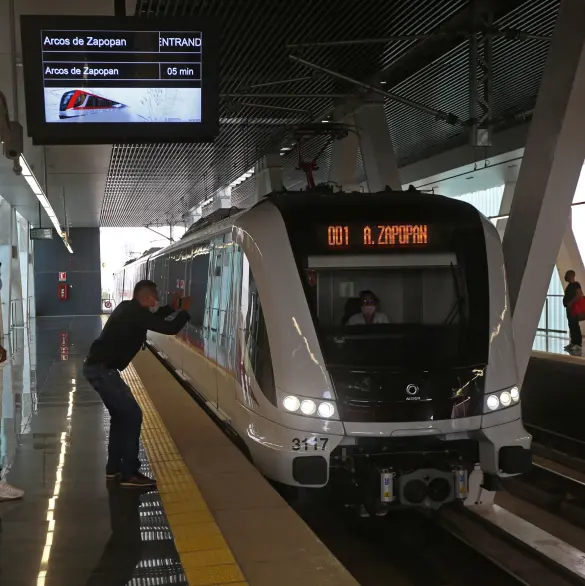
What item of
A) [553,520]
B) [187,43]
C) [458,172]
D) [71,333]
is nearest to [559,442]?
[553,520]

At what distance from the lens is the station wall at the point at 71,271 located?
1804 inches

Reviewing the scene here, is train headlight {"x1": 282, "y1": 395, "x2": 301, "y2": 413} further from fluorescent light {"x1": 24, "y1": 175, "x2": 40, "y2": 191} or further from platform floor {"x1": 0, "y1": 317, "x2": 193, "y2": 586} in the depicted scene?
fluorescent light {"x1": 24, "y1": 175, "x2": 40, "y2": 191}

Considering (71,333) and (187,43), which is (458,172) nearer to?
(71,333)

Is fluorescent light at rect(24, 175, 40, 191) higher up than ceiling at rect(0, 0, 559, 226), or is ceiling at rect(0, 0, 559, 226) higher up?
ceiling at rect(0, 0, 559, 226)

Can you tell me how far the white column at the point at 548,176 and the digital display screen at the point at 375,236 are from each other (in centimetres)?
286

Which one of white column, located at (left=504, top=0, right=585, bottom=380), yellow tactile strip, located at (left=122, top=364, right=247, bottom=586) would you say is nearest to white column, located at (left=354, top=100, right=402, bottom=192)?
white column, located at (left=504, top=0, right=585, bottom=380)

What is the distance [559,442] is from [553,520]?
2297 millimetres

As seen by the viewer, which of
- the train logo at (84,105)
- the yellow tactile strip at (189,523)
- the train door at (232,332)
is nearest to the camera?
the yellow tactile strip at (189,523)

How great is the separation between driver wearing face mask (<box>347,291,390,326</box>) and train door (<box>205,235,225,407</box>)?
2338 mm

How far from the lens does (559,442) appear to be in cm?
1054

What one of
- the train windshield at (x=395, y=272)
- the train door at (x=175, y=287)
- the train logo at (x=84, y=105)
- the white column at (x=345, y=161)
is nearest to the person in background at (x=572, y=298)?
the white column at (x=345, y=161)

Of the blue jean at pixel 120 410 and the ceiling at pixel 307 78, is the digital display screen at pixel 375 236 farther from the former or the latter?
the ceiling at pixel 307 78

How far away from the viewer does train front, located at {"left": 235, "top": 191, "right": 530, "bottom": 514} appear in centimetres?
609

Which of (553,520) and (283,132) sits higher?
(283,132)
